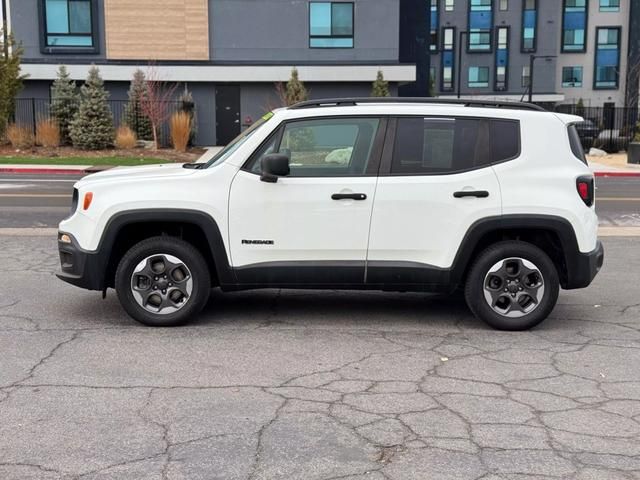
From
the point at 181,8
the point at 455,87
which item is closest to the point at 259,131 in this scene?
the point at 181,8

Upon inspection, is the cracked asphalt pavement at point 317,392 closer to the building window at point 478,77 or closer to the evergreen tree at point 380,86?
the evergreen tree at point 380,86

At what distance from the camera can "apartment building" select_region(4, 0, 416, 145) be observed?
35.0 metres

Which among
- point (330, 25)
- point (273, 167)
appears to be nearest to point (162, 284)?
point (273, 167)

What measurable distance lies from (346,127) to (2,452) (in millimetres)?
3663

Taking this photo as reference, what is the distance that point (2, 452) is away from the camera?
400 cm

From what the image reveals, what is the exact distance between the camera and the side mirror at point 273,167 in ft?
19.9

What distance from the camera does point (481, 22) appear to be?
69.4 meters

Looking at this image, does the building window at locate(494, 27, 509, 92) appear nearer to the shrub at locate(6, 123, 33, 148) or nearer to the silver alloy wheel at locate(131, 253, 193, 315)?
the shrub at locate(6, 123, 33, 148)

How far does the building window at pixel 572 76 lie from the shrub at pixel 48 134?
53107 millimetres

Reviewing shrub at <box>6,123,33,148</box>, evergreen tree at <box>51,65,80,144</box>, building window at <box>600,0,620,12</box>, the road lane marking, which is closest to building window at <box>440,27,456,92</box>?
building window at <box>600,0,620,12</box>

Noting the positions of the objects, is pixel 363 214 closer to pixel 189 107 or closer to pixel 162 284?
pixel 162 284

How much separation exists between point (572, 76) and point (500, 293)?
69.7 m

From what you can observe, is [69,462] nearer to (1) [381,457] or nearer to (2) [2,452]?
(2) [2,452]

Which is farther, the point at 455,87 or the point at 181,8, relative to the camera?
the point at 455,87
